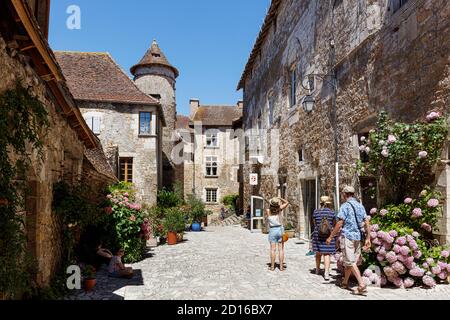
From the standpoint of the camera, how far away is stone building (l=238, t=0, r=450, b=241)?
609 centimetres

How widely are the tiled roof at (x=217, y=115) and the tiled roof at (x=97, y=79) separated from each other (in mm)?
13587

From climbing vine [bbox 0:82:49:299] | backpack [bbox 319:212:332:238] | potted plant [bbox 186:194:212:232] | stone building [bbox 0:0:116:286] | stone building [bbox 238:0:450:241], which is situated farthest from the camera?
potted plant [bbox 186:194:212:232]

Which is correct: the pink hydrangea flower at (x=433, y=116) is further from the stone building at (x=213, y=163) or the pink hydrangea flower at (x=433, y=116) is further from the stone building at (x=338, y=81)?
the stone building at (x=213, y=163)

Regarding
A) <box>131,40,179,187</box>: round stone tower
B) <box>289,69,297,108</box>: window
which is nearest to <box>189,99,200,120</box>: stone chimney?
<box>131,40,179,187</box>: round stone tower

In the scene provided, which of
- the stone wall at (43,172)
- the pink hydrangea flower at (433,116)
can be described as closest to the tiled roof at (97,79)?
the stone wall at (43,172)

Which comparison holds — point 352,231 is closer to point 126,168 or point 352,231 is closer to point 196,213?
point 196,213

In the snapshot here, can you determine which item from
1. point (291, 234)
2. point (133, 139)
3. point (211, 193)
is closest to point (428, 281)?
point (291, 234)

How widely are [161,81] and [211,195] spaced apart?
11007mm

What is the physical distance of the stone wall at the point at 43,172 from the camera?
3.81 metres

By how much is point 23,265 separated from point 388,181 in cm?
587

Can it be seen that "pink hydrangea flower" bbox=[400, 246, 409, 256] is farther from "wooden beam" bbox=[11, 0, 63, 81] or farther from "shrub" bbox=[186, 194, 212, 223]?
"shrub" bbox=[186, 194, 212, 223]

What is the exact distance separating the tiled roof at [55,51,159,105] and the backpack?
44.5 feet

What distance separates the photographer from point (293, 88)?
1349 cm
